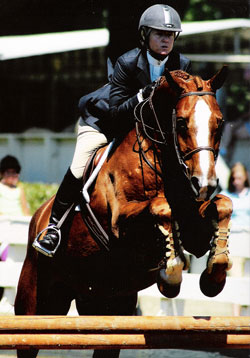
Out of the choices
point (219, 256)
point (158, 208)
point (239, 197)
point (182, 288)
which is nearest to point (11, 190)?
point (182, 288)

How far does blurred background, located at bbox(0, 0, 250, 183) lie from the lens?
55.7 ft

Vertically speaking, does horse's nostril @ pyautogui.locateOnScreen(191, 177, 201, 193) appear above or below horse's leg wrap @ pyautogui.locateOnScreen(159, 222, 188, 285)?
above

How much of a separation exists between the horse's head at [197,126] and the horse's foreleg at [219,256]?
0.64ft

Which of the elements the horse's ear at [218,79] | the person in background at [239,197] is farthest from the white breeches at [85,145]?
the person in background at [239,197]

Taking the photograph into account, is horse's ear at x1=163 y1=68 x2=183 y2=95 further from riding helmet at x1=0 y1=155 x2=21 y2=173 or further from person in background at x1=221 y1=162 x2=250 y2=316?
riding helmet at x1=0 y1=155 x2=21 y2=173

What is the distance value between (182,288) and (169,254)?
3.61 m

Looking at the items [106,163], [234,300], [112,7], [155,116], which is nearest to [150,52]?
[155,116]

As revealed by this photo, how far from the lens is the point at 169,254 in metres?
4.57

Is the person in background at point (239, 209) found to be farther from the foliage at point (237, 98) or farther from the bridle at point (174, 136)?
the foliage at point (237, 98)

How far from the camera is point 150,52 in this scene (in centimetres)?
517

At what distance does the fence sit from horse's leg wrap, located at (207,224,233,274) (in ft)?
11.0

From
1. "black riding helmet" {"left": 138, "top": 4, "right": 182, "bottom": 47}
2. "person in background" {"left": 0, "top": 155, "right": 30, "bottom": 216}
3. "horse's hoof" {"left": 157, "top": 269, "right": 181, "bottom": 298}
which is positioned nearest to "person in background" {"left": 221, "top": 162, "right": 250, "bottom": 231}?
"person in background" {"left": 0, "top": 155, "right": 30, "bottom": 216}

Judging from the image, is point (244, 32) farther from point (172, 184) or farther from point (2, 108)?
point (172, 184)

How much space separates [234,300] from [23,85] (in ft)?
45.5
